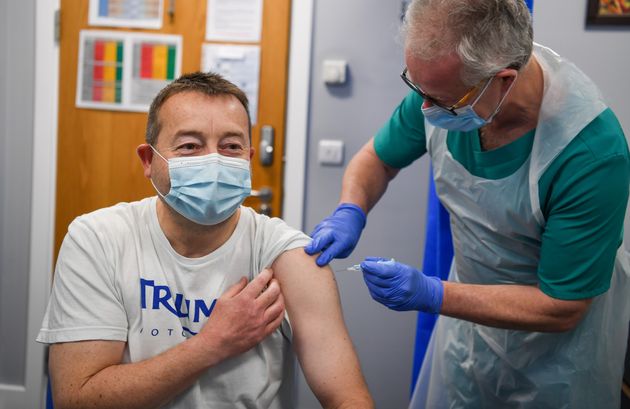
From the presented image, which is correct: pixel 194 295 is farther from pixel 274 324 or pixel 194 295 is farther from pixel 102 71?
pixel 102 71

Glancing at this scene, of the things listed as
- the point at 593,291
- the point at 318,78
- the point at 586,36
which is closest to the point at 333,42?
the point at 318,78

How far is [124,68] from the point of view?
273cm

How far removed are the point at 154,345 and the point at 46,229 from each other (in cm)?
180

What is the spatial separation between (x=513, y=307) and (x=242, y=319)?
1.83ft

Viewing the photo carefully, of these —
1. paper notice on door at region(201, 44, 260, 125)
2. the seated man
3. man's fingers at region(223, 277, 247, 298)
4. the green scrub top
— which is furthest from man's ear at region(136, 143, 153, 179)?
paper notice on door at region(201, 44, 260, 125)

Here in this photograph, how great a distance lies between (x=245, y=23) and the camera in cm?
264

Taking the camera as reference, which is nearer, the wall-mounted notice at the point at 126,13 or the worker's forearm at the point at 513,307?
the worker's forearm at the point at 513,307

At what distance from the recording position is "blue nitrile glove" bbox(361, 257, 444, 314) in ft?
4.22

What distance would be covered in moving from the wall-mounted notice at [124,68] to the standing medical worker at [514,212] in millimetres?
1415

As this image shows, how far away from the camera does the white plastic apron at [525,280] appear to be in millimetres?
1276

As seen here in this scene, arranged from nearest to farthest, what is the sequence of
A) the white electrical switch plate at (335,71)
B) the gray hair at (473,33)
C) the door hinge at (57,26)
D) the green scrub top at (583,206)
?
the gray hair at (473,33) < the green scrub top at (583,206) < the white electrical switch plate at (335,71) < the door hinge at (57,26)

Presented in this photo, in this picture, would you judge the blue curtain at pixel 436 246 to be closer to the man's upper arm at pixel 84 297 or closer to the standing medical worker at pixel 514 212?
the standing medical worker at pixel 514 212

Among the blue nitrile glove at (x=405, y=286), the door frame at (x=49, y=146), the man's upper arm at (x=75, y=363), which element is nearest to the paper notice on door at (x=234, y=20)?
the door frame at (x=49, y=146)

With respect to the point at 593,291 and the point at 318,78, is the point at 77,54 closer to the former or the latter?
the point at 318,78
